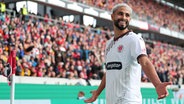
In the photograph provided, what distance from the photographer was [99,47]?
57.7 feet

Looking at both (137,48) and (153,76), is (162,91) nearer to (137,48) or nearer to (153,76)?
(153,76)

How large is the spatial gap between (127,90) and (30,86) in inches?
198

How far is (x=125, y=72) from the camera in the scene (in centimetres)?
335

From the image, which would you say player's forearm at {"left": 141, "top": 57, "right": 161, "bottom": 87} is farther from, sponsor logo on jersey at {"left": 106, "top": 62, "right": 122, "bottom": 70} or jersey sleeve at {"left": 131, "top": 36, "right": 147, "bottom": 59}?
sponsor logo on jersey at {"left": 106, "top": 62, "right": 122, "bottom": 70}

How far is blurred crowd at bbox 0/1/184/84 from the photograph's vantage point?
38.7 ft

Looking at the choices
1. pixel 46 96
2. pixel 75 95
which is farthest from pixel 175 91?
pixel 46 96

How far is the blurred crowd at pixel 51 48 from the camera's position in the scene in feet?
38.7

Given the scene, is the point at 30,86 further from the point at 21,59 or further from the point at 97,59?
the point at 97,59

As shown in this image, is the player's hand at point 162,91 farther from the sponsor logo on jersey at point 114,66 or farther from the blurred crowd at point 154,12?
the blurred crowd at point 154,12

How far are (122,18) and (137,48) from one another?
0.31 metres

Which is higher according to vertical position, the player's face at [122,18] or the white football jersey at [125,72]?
the player's face at [122,18]

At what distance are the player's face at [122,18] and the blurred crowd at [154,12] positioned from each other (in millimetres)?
18509

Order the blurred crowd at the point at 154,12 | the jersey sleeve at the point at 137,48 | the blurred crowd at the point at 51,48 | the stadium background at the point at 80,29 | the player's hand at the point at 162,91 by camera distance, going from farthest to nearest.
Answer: the blurred crowd at the point at 154,12
the blurred crowd at the point at 51,48
the stadium background at the point at 80,29
the jersey sleeve at the point at 137,48
the player's hand at the point at 162,91

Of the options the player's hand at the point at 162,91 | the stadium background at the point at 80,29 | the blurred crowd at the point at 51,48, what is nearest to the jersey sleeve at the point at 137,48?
the player's hand at the point at 162,91
